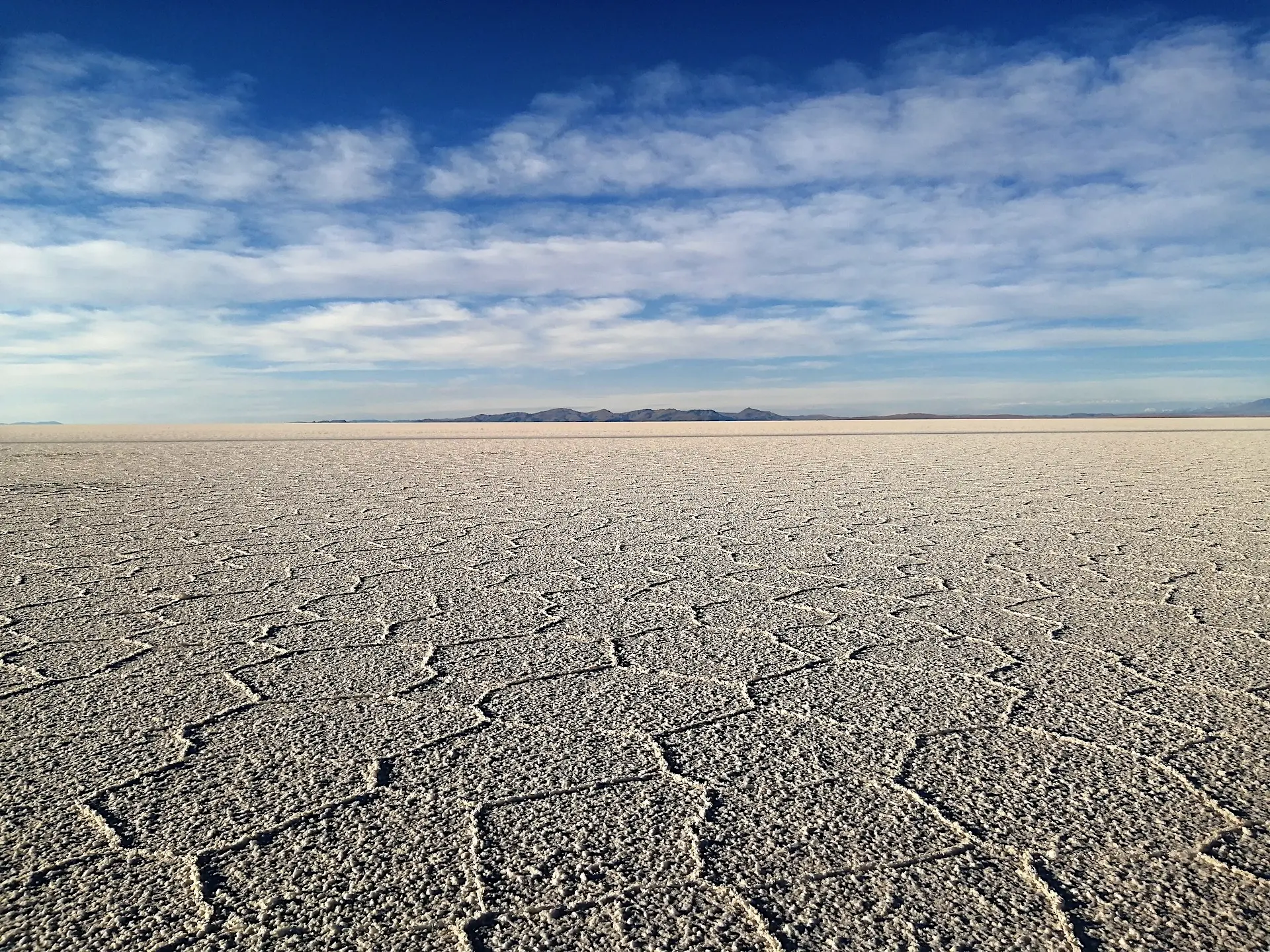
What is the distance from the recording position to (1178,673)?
7.71 feet

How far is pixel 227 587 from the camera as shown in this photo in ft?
11.5

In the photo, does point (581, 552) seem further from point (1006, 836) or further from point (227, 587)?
point (1006, 836)

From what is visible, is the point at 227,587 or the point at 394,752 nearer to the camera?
the point at 394,752

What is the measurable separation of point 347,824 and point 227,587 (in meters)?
2.34

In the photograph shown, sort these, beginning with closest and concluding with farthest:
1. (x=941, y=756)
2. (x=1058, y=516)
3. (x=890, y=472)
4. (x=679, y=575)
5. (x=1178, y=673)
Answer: (x=941, y=756) < (x=1178, y=673) < (x=679, y=575) < (x=1058, y=516) < (x=890, y=472)

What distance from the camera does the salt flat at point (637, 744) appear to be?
1.29 metres

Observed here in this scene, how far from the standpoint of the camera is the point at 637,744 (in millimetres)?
1904

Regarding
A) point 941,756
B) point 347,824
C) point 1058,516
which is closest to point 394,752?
point 347,824

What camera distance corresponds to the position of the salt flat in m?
1.29

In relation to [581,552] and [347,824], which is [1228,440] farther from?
[347,824]

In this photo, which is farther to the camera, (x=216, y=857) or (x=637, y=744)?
(x=637, y=744)

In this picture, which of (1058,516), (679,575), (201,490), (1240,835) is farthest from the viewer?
(201,490)

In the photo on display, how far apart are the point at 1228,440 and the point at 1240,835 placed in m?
19.0

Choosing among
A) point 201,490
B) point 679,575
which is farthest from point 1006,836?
point 201,490
